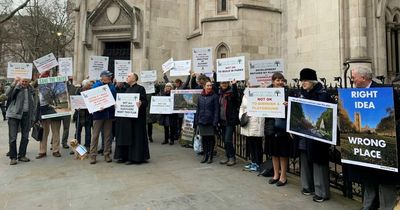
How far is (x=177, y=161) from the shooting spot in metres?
8.26

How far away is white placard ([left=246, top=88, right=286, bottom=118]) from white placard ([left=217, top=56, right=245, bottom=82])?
1120 millimetres

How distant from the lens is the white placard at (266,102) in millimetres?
6066

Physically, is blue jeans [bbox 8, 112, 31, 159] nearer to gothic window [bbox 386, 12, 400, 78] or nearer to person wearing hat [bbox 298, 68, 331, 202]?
person wearing hat [bbox 298, 68, 331, 202]

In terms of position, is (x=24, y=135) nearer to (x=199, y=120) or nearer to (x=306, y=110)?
(x=199, y=120)

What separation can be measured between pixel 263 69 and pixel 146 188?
3.50 metres

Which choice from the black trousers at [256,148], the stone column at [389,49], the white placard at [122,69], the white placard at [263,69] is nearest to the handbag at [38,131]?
the white placard at [122,69]

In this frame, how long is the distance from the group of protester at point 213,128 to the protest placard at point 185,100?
0.62m

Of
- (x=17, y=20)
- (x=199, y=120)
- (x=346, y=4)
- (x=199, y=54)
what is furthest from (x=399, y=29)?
(x=17, y=20)

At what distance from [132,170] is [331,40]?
31.3 ft

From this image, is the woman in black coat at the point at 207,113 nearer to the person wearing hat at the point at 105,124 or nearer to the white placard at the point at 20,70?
the person wearing hat at the point at 105,124

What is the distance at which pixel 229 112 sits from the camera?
7.70m

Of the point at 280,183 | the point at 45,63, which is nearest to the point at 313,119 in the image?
the point at 280,183

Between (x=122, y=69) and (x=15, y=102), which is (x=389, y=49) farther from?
(x=15, y=102)

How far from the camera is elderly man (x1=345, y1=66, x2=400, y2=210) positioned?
4.24 metres
